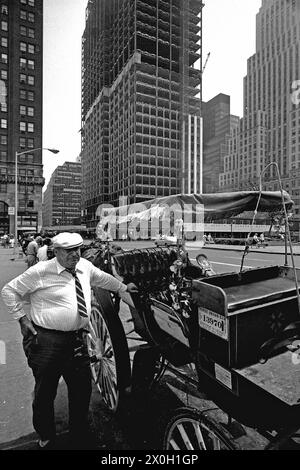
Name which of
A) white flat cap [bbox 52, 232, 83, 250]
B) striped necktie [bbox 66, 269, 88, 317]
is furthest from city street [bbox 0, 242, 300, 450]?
white flat cap [bbox 52, 232, 83, 250]

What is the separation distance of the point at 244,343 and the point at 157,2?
5378 inches

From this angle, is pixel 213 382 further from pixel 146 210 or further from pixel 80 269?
pixel 146 210

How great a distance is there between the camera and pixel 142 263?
4.59 metres

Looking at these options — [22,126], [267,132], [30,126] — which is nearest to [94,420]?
[22,126]

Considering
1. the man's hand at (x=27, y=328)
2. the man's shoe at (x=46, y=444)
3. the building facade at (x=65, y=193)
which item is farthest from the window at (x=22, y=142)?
the building facade at (x=65, y=193)

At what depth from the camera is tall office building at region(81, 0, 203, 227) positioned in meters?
99.5

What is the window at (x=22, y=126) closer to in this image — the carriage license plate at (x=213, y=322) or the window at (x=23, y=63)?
the window at (x=23, y=63)

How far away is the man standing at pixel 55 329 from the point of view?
2344 mm

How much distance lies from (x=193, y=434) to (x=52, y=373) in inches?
46.8

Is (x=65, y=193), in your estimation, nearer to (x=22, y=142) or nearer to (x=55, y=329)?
(x=22, y=142)

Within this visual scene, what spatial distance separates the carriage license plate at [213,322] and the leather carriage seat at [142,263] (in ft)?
7.44

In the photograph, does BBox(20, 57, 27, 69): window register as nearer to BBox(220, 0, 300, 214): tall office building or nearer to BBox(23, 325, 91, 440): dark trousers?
BBox(220, 0, 300, 214): tall office building
